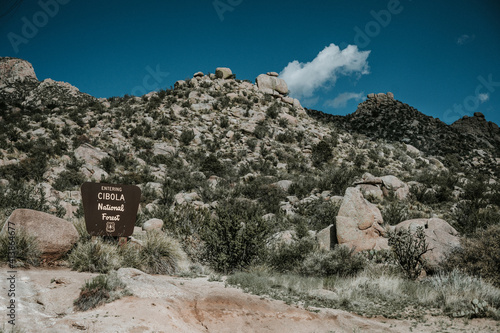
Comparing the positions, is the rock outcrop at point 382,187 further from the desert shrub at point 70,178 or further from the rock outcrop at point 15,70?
the rock outcrop at point 15,70

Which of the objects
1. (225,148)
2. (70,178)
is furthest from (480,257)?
(225,148)

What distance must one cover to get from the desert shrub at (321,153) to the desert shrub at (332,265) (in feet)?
50.9

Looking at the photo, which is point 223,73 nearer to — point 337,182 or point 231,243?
point 337,182

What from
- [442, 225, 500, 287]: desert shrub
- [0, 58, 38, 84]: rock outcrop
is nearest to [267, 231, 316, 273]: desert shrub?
[442, 225, 500, 287]: desert shrub

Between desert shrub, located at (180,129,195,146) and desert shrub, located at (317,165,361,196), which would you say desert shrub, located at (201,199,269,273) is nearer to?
desert shrub, located at (317,165,361,196)

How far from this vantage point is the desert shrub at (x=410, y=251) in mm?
8797

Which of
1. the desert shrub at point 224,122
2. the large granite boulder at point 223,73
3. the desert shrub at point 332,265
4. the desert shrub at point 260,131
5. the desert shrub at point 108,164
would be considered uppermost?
the large granite boulder at point 223,73

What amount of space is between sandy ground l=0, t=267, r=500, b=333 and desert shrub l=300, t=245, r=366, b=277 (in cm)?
293

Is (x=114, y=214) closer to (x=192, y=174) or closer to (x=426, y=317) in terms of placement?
(x=426, y=317)

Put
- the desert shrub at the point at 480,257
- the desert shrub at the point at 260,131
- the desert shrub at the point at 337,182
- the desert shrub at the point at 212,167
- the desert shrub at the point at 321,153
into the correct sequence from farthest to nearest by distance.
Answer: the desert shrub at the point at 260,131 → the desert shrub at the point at 321,153 → the desert shrub at the point at 212,167 → the desert shrub at the point at 337,182 → the desert shrub at the point at 480,257

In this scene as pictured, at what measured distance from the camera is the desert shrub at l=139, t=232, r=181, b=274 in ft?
24.2

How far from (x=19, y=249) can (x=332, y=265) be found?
749 cm

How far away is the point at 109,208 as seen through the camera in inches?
301

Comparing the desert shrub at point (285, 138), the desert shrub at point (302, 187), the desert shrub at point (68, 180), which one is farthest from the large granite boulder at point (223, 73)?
the desert shrub at point (68, 180)
